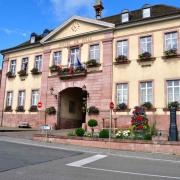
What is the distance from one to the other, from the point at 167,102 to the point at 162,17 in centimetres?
683

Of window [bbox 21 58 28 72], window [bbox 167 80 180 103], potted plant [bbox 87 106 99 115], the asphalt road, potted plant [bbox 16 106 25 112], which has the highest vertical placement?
window [bbox 21 58 28 72]

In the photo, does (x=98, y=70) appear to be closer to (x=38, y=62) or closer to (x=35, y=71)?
(x=35, y=71)

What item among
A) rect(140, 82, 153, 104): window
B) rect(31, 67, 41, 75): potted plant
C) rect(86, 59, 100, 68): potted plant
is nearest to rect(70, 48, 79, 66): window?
rect(86, 59, 100, 68): potted plant

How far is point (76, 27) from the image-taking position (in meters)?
28.0

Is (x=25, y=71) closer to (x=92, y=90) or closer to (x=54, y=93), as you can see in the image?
(x=54, y=93)

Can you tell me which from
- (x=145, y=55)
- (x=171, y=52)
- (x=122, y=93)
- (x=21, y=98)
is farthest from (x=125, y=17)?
(x=21, y=98)

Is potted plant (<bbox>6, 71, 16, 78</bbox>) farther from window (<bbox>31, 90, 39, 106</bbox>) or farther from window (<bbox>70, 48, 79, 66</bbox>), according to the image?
window (<bbox>70, 48, 79, 66</bbox>)

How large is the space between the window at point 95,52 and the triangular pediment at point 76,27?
147 cm

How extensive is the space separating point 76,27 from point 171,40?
31.5ft

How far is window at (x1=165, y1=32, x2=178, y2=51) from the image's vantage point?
22.5 metres

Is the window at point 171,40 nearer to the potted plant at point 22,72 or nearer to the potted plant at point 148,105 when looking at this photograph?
the potted plant at point 148,105

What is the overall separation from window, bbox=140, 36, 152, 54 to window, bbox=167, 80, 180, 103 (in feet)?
11.2

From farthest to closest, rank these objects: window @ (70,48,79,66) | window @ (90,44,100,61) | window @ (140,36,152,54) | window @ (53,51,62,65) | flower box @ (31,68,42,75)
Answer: flower box @ (31,68,42,75)
window @ (53,51,62,65)
window @ (70,48,79,66)
window @ (90,44,100,61)
window @ (140,36,152,54)

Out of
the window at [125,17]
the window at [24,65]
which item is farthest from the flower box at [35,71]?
the window at [125,17]
